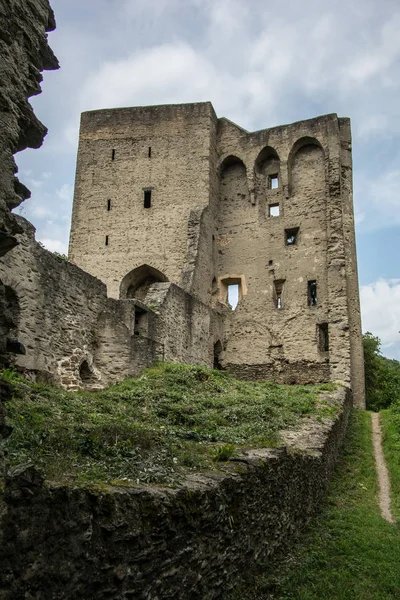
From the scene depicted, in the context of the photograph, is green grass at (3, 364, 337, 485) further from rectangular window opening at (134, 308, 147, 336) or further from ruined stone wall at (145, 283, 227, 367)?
ruined stone wall at (145, 283, 227, 367)

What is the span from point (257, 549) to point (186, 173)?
67.4 feet

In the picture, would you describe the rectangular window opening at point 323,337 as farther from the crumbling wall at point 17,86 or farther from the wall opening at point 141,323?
the crumbling wall at point 17,86

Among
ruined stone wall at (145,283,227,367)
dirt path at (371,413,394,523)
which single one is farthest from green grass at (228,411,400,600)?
ruined stone wall at (145,283,227,367)

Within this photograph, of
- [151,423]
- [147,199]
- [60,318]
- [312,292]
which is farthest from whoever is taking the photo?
[147,199]

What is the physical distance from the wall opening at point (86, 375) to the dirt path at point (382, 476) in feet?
23.1

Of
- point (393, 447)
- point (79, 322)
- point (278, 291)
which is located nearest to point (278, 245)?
point (278, 291)

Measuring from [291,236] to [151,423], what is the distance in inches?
647

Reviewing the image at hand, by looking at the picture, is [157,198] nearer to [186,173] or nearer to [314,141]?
[186,173]

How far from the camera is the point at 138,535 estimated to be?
13.1 ft

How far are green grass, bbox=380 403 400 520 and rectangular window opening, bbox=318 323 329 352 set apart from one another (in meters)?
3.88

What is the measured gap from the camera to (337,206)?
2348cm

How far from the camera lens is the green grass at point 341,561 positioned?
6020mm

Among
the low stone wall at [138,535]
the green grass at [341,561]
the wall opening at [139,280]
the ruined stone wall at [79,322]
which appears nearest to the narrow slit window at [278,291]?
the wall opening at [139,280]

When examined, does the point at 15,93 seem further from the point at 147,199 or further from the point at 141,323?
the point at 147,199
